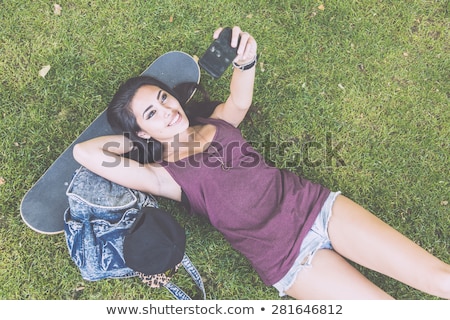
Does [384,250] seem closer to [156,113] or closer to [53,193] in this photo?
[156,113]

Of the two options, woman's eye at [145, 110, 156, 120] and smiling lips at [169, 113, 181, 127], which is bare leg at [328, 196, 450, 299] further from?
woman's eye at [145, 110, 156, 120]

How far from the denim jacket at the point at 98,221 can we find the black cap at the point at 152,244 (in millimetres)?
179

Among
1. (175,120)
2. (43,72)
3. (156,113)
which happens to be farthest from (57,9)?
(175,120)

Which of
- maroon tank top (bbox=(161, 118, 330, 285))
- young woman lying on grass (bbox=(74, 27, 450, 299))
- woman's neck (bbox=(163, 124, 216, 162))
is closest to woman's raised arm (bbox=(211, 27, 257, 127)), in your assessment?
young woman lying on grass (bbox=(74, 27, 450, 299))

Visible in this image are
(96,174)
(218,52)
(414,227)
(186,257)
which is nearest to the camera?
(218,52)

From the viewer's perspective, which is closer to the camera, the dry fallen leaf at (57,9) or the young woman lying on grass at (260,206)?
the young woman lying on grass at (260,206)

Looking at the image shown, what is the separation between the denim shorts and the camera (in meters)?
3.10

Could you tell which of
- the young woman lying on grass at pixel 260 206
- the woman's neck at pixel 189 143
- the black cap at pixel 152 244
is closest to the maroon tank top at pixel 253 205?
the young woman lying on grass at pixel 260 206

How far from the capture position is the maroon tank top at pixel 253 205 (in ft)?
10.3

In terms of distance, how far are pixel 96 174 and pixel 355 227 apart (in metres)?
2.00

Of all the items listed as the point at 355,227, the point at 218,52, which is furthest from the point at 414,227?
the point at 218,52

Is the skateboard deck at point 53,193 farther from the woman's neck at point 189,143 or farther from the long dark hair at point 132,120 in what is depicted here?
the woman's neck at point 189,143

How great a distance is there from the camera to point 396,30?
409cm
